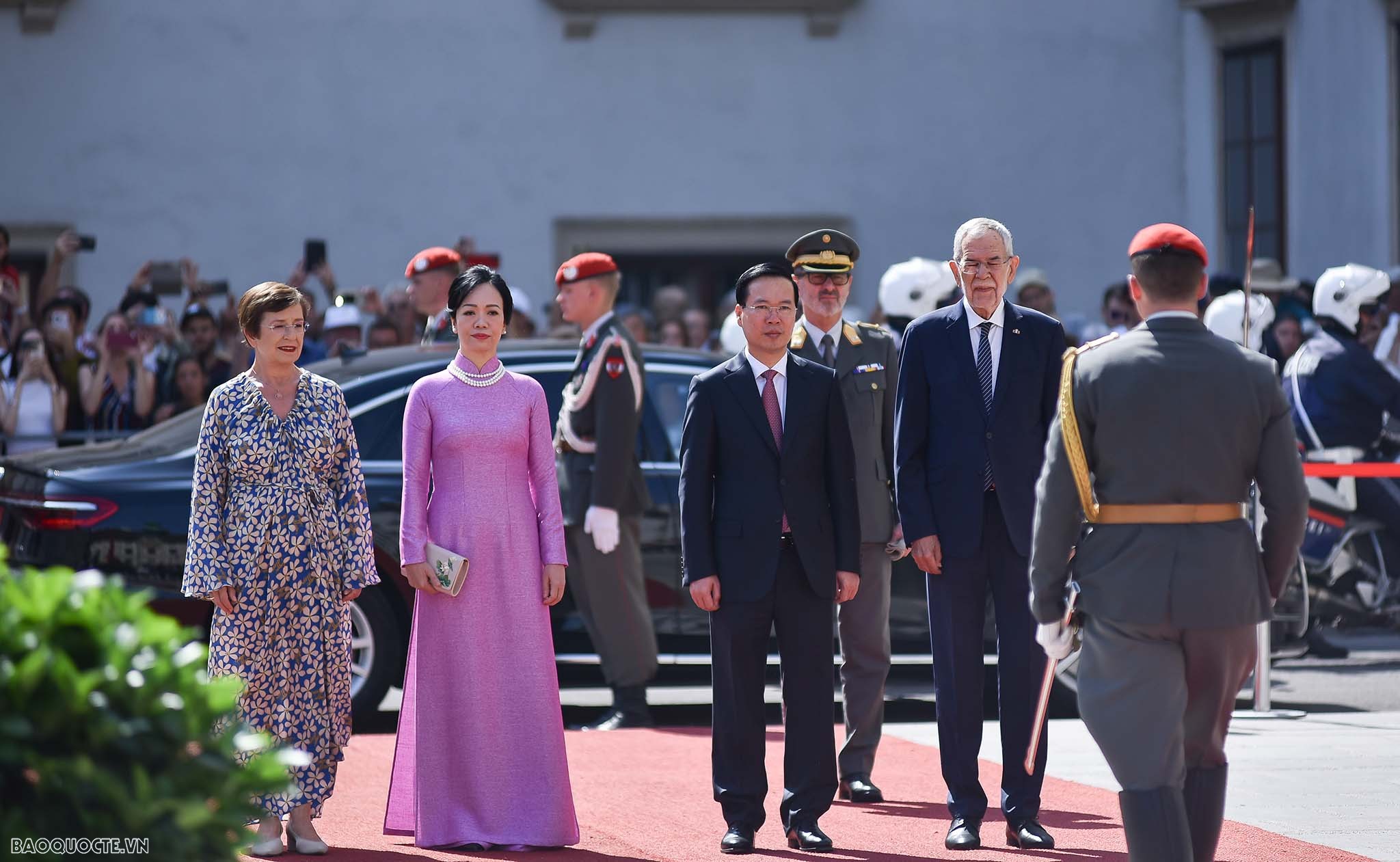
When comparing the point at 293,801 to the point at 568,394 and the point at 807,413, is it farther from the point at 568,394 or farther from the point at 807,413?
the point at 568,394

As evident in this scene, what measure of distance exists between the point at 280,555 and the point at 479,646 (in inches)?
26.8

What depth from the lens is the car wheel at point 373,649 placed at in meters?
8.87

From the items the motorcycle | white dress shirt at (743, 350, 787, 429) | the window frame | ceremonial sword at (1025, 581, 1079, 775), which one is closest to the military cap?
white dress shirt at (743, 350, 787, 429)

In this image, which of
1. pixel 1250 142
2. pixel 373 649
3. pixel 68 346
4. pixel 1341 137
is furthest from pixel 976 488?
pixel 1250 142

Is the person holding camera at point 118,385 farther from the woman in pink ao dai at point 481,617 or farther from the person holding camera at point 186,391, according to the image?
the woman in pink ao dai at point 481,617

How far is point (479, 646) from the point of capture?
6488 millimetres

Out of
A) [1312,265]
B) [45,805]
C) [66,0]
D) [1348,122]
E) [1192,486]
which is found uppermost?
[66,0]

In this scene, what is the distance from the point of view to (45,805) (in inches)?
124

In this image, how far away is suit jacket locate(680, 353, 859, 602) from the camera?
247 inches

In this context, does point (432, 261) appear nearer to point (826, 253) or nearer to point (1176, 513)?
point (826, 253)

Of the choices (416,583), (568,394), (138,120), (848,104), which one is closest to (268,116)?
(138,120)

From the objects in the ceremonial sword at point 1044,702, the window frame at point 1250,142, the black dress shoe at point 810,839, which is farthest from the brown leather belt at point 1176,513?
the window frame at point 1250,142

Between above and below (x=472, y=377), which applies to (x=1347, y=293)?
above

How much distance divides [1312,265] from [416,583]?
11.7 m
